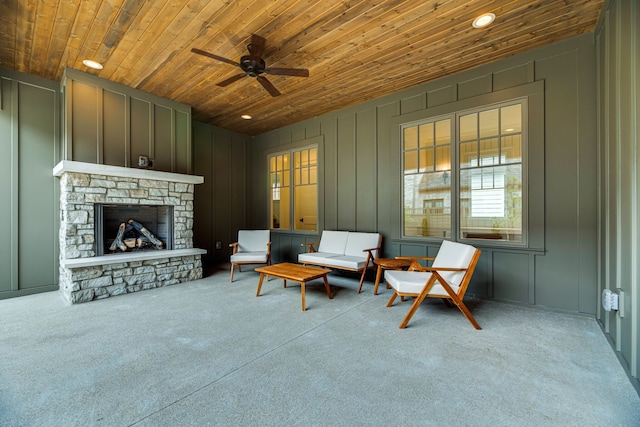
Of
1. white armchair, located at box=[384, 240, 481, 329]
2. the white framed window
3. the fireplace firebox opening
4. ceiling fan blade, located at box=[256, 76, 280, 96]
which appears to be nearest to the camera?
white armchair, located at box=[384, 240, 481, 329]

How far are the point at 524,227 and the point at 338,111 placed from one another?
3.29 metres

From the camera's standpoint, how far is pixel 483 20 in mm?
2619

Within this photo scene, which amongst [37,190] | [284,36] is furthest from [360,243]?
[37,190]

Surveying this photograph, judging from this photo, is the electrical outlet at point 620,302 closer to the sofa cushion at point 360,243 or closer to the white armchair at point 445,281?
the white armchair at point 445,281

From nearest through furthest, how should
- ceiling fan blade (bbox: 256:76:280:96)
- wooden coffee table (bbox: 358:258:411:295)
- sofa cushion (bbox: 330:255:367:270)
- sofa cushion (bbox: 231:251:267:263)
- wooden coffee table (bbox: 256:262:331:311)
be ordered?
1. ceiling fan blade (bbox: 256:76:280:96)
2. wooden coffee table (bbox: 256:262:331:311)
3. wooden coffee table (bbox: 358:258:411:295)
4. sofa cushion (bbox: 330:255:367:270)
5. sofa cushion (bbox: 231:251:267:263)

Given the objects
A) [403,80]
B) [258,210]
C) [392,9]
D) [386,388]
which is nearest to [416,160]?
[403,80]

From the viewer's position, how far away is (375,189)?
4527mm

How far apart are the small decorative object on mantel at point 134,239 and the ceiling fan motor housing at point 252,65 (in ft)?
9.71

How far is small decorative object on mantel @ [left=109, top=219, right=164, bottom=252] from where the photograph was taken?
4098 millimetres

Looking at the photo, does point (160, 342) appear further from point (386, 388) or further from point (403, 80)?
point (403, 80)

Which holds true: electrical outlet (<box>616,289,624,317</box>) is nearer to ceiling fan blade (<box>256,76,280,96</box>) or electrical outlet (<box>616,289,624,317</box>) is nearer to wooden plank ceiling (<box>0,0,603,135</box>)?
wooden plank ceiling (<box>0,0,603,135</box>)

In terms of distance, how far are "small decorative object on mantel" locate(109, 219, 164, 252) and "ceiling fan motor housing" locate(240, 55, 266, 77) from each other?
2961 millimetres

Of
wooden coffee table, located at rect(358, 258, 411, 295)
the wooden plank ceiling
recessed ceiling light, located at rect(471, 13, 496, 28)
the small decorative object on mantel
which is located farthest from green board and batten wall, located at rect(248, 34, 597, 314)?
the small decorative object on mantel

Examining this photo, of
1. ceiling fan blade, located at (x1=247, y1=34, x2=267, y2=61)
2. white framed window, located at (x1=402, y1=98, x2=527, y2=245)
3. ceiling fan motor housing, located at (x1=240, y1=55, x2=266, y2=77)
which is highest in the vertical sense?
ceiling fan blade, located at (x1=247, y1=34, x2=267, y2=61)
